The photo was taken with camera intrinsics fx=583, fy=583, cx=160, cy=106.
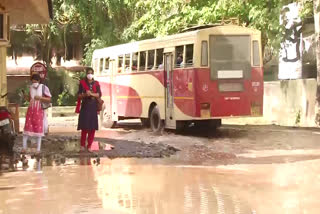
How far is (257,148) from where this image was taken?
14828 mm

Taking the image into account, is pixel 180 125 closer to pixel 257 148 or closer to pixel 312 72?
pixel 257 148

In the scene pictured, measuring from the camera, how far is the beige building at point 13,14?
1430 cm

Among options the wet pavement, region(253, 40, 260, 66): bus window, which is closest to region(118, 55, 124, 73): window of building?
region(253, 40, 260, 66): bus window

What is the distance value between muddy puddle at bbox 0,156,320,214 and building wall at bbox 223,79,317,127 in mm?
9752

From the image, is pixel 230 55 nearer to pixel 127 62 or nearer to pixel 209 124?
pixel 209 124

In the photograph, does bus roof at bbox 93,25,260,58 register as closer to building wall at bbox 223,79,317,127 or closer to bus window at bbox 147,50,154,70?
bus window at bbox 147,50,154,70

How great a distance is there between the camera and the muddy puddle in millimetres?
7590

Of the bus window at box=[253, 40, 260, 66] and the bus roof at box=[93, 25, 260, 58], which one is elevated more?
the bus roof at box=[93, 25, 260, 58]

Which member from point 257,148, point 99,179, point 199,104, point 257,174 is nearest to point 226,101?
point 199,104

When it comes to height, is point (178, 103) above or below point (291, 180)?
above

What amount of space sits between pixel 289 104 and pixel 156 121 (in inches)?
235

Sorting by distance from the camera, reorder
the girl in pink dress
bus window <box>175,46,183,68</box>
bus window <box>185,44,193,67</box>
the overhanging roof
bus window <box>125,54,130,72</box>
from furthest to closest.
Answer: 1. bus window <box>125,54,130,72</box>
2. bus window <box>175,46,183,68</box>
3. bus window <box>185,44,193,67</box>
4. the overhanging roof
5. the girl in pink dress

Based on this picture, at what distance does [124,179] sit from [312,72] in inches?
572

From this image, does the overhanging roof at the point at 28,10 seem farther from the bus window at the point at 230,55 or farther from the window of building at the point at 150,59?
the bus window at the point at 230,55
